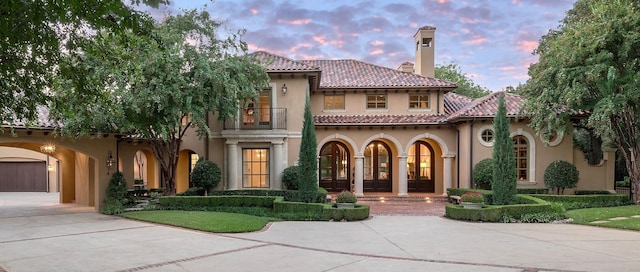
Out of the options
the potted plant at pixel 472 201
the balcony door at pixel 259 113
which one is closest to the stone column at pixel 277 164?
the balcony door at pixel 259 113

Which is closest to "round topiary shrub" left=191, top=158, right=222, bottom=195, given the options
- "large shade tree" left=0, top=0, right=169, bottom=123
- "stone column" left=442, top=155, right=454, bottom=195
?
"large shade tree" left=0, top=0, right=169, bottom=123

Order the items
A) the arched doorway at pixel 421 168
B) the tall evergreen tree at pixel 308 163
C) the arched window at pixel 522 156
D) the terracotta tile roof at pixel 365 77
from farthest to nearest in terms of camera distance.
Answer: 1. the arched doorway at pixel 421 168
2. the terracotta tile roof at pixel 365 77
3. the arched window at pixel 522 156
4. the tall evergreen tree at pixel 308 163

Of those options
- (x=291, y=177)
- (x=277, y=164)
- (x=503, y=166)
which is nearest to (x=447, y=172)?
(x=503, y=166)

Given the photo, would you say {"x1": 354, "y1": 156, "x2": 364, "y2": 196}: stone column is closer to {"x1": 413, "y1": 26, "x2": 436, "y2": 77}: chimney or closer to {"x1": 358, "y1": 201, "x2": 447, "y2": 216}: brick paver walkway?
{"x1": 358, "y1": 201, "x2": 447, "y2": 216}: brick paver walkway

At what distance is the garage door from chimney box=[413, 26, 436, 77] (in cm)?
2672

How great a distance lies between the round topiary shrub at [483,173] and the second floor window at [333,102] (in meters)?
7.30

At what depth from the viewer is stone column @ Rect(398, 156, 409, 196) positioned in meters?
20.1

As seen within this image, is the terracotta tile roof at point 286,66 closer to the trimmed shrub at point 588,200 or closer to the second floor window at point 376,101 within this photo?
the second floor window at point 376,101

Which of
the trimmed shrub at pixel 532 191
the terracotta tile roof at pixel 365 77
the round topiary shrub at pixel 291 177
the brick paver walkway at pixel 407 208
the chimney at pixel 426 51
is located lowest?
the brick paver walkway at pixel 407 208

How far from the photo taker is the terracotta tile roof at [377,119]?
19859 mm

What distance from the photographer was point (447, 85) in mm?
20594

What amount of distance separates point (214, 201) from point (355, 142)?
773cm

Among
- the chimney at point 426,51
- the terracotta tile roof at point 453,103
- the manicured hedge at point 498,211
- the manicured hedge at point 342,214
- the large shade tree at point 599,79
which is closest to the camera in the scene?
the manicured hedge at point 498,211

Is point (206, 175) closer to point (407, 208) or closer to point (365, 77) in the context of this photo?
point (407, 208)
